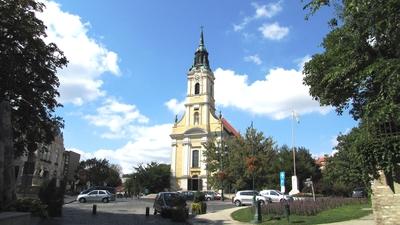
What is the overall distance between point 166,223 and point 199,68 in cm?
6995

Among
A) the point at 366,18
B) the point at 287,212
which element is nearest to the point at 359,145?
the point at 366,18

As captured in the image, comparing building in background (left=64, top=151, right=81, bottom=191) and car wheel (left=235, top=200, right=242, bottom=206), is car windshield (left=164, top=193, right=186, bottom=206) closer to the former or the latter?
car wheel (left=235, top=200, right=242, bottom=206)

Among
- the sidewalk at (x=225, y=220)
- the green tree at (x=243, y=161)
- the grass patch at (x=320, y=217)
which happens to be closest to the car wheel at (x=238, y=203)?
the sidewalk at (x=225, y=220)

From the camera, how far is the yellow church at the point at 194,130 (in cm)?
8994

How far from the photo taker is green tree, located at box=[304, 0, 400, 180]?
41.1ft

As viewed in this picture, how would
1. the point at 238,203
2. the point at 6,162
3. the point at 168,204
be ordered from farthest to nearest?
the point at 238,203 < the point at 168,204 < the point at 6,162

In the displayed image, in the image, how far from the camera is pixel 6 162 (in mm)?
15906

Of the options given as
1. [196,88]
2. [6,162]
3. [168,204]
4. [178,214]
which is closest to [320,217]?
[178,214]

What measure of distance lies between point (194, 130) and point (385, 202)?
73.6 meters

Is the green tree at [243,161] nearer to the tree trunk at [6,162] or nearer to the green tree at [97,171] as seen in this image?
the green tree at [97,171]

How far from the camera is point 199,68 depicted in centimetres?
9462

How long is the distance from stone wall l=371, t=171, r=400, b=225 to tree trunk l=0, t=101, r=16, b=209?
542 inches

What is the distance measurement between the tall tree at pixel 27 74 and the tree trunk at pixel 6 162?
5950 millimetres

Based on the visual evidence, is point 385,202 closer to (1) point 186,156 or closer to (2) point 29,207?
(2) point 29,207
